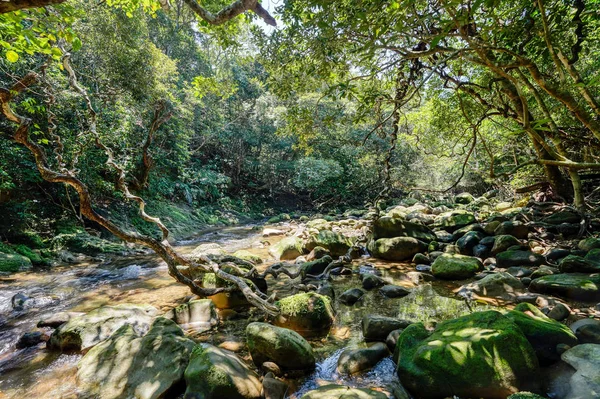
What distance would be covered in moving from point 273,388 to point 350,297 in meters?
2.45

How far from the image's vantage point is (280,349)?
2.91 meters

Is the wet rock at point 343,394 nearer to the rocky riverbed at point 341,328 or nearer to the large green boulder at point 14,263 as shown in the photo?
the rocky riverbed at point 341,328

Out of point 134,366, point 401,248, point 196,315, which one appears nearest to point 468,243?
point 401,248

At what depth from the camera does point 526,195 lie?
10539 mm

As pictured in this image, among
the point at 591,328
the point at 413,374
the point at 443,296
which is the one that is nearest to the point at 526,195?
the point at 443,296

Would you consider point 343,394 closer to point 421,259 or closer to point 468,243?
point 421,259

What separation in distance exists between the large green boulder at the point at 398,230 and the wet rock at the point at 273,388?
593 cm

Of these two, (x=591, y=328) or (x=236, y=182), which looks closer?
(x=591, y=328)

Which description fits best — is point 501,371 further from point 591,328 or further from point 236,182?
point 236,182

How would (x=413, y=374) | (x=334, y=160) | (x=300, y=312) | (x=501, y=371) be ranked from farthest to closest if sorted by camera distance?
(x=334, y=160)
(x=300, y=312)
(x=413, y=374)
(x=501, y=371)

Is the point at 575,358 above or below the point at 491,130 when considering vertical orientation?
below

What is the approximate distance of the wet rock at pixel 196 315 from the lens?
413 centimetres

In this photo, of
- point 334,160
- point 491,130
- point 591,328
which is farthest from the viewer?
point 334,160

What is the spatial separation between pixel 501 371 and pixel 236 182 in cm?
2137
